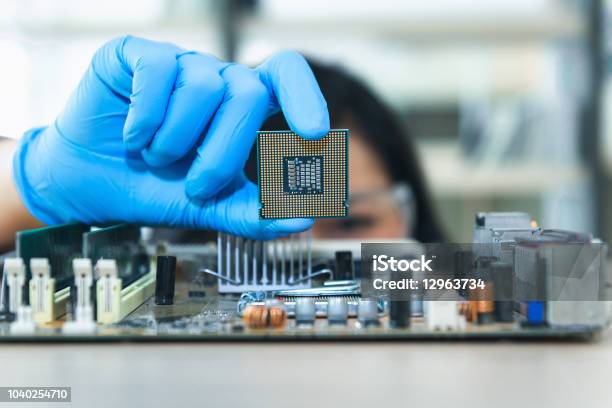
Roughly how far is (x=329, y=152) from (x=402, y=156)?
1.91 metres

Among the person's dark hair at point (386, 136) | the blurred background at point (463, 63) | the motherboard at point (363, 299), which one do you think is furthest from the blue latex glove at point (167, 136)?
the blurred background at point (463, 63)

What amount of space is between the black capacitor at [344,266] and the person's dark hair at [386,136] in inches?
55.1

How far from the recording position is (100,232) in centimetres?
128

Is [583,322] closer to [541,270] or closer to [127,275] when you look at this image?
[541,270]

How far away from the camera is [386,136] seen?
3045mm

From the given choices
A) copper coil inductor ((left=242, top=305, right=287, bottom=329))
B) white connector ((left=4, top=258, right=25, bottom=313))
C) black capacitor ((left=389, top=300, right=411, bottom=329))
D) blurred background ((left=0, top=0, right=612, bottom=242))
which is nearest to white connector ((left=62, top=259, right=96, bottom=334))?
white connector ((left=4, top=258, right=25, bottom=313))

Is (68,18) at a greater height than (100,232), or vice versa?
(68,18)

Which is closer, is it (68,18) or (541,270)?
(541,270)

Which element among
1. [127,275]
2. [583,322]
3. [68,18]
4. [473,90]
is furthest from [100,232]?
[473,90]

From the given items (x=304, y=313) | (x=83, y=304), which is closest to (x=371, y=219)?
(x=304, y=313)

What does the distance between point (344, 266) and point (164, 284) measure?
0.44 metres

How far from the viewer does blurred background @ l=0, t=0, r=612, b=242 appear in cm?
317

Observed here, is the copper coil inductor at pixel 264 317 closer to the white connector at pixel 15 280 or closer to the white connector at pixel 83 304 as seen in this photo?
the white connector at pixel 83 304

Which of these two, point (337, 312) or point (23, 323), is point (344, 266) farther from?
point (23, 323)
